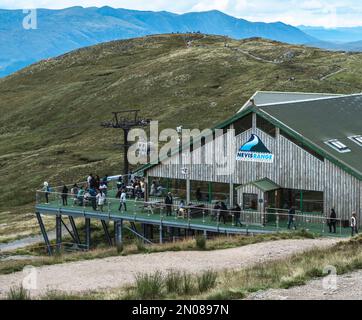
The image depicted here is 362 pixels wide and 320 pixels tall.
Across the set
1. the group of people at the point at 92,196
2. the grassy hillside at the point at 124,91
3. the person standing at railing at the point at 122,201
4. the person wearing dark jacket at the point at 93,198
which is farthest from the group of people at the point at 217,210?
the grassy hillside at the point at 124,91

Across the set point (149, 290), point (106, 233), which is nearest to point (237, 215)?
point (106, 233)

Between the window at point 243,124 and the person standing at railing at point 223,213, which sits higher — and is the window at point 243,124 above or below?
above

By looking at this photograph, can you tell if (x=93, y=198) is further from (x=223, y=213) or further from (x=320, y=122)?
(x=320, y=122)

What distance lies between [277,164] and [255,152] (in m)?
1.56

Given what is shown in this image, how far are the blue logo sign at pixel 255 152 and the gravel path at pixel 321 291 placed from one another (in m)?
19.3

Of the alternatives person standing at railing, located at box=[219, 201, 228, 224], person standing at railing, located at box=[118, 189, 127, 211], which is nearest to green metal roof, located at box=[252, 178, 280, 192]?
person standing at railing, located at box=[219, 201, 228, 224]

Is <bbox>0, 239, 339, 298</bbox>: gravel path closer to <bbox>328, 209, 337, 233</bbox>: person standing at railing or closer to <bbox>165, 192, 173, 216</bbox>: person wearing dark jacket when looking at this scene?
<bbox>328, 209, 337, 233</bbox>: person standing at railing

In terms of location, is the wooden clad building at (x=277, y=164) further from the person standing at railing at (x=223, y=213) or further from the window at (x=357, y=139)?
the person standing at railing at (x=223, y=213)

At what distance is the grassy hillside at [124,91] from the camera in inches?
3428

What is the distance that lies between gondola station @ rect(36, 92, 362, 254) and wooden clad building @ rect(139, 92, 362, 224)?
0.18ft

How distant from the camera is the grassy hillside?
3428 inches

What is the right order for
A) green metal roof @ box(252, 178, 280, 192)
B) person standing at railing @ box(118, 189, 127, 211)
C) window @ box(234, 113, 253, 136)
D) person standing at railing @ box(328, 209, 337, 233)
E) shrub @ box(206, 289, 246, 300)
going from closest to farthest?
shrub @ box(206, 289, 246, 300), person standing at railing @ box(328, 209, 337, 233), green metal roof @ box(252, 178, 280, 192), window @ box(234, 113, 253, 136), person standing at railing @ box(118, 189, 127, 211)

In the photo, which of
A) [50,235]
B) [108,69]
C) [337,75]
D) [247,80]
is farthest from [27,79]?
[50,235]

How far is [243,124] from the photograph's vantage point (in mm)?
39188
